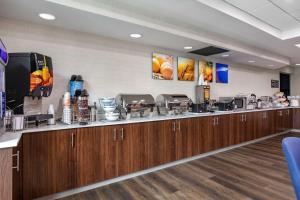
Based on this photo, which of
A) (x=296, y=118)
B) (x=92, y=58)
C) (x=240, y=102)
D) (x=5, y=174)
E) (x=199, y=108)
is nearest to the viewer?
(x=5, y=174)

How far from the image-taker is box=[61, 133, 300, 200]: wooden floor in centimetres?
230

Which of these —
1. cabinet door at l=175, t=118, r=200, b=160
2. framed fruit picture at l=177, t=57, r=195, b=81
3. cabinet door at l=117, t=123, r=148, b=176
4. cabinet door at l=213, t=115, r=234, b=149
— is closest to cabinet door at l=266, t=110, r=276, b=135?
cabinet door at l=213, t=115, r=234, b=149

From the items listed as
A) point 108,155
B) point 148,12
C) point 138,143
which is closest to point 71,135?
point 108,155

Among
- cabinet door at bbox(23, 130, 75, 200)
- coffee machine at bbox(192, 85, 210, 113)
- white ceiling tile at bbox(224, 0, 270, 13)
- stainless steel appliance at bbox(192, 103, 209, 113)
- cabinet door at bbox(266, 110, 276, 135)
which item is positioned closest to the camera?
cabinet door at bbox(23, 130, 75, 200)

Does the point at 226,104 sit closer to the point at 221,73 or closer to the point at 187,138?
the point at 221,73

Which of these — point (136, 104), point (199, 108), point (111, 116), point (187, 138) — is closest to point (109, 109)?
point (111, 116)

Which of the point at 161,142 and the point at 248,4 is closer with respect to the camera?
the point at 248,4

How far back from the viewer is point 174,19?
287 centimetres

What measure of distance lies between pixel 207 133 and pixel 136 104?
1663 millimetres

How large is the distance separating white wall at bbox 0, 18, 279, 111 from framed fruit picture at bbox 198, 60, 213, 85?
18.4 inches

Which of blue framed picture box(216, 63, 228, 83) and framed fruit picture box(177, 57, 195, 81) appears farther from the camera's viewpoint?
blue framed picture box(216, 63, 228, 83)

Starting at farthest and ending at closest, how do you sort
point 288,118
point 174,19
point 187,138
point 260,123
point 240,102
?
1. point 288,118
2. point 260,123
3. point 240,102
4. point 187,138
5. point 174,19

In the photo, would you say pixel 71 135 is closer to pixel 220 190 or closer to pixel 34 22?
pixel 34 22

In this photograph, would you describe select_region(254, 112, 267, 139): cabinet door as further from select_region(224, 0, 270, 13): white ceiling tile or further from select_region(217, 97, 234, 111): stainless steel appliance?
select_region(224, 0, 270, 13): white ceiling tile
